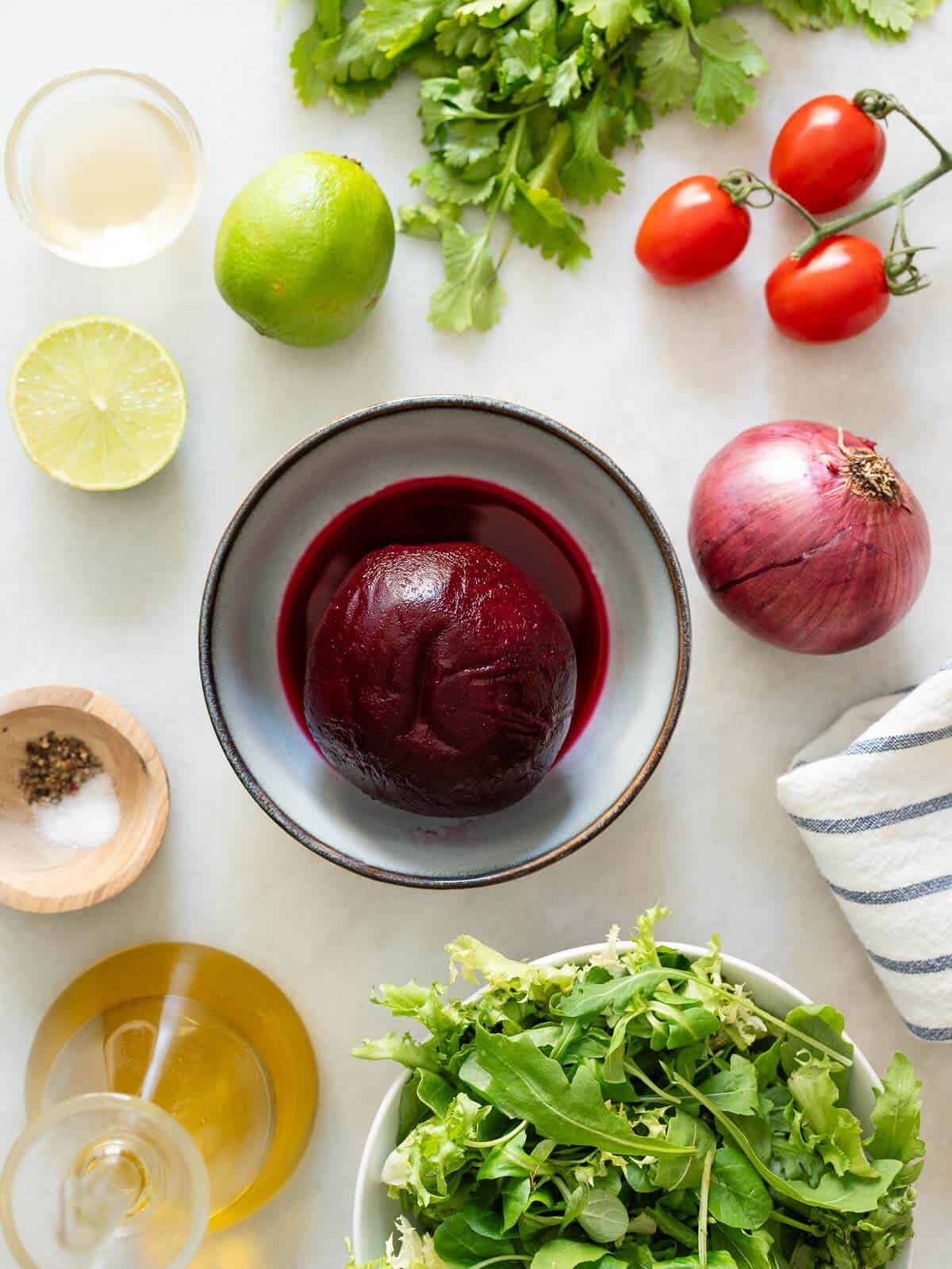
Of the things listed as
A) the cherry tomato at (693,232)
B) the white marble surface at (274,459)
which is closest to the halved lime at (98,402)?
the white marble surface at (274,459)

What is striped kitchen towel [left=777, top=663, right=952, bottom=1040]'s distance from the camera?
125 cm

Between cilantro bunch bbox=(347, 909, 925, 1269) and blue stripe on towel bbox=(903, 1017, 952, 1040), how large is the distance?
19cm

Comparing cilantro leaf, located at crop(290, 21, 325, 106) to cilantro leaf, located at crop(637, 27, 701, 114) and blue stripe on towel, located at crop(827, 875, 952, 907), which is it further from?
blue stripe on towel, located at crop(827, 875, 952, 907)

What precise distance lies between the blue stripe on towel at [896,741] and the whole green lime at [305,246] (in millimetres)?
725

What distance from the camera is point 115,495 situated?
1.34 meters

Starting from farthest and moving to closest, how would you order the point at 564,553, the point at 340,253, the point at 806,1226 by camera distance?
the point at 564,553, the point at 340,253, the point at 806,1226

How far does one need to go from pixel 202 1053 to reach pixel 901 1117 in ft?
2.50

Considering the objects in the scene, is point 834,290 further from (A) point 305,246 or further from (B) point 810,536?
(A) point 305,246

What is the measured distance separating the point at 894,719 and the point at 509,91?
31.6 inches

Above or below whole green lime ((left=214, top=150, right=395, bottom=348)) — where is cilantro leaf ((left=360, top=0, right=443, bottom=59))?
above

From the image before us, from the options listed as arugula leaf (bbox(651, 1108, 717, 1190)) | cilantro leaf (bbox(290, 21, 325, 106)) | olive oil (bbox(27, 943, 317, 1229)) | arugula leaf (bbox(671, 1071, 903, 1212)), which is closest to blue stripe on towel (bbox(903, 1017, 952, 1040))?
arugula leaf (bbox(671, 1071, 903, 1212))

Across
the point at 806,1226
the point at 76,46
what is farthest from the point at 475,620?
the point at 76,46

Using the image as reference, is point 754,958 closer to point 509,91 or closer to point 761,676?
point 761,676

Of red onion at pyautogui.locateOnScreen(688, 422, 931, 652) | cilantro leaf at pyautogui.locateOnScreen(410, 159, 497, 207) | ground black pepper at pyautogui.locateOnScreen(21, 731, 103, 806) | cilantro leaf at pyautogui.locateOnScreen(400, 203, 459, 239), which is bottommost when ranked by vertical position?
ground black pepper at pyautogui.locateOnScreen(21, 731, 103, 806)
